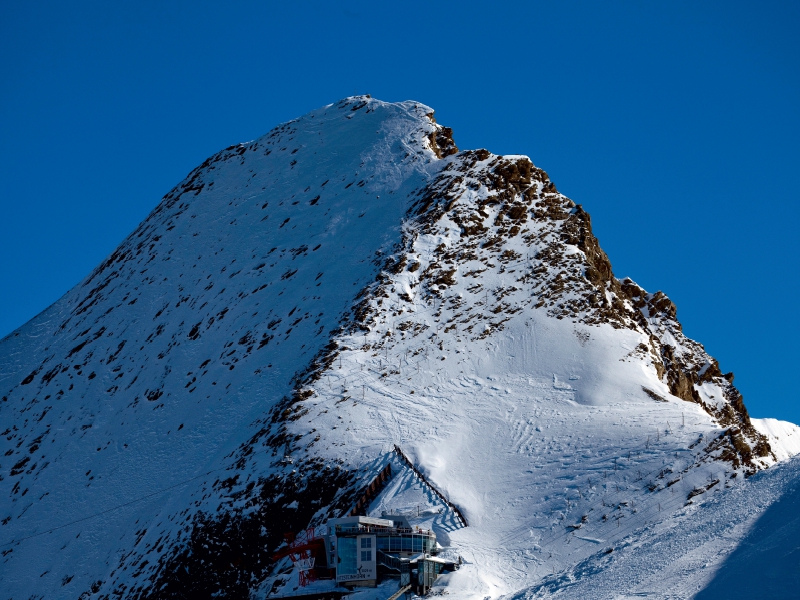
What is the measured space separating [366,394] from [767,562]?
26.6 meters

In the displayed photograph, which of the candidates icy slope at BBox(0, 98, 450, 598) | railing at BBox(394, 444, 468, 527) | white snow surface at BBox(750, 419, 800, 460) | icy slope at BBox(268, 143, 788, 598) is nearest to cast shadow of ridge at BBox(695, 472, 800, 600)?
icy slope at BBox(268, 143, 788, 598)

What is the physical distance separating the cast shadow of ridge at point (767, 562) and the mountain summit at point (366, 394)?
912cm

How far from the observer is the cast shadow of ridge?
30.2 m

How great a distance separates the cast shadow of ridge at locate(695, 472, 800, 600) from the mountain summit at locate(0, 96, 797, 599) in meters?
9.12

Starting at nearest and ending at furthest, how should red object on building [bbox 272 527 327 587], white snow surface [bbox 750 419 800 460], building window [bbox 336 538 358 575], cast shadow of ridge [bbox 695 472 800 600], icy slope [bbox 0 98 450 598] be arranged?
cast shadow of ridge [bbox 695 472 800 600] → building window [bbox 336 538 358 575] → red object on building [bbox 272 527 327 587] → icy slope [bbox 0 98 450 598] → white snow surface [bbox 750 419 800 460]

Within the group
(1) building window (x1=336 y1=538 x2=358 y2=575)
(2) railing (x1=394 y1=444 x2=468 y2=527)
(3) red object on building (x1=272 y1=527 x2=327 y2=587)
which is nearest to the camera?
(1) building window (x1=336 y1=538 x2=358 y2=575)

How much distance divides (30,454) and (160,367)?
33.4 ft

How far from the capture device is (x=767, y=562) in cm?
3173

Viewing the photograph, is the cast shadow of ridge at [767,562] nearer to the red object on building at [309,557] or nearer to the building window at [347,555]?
the building window at [347,555]

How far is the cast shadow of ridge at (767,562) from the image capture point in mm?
30153

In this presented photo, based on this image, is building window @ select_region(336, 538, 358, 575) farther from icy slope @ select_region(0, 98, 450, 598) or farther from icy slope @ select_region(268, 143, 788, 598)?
icy slope @ select_region(0, 98, 450, 598)

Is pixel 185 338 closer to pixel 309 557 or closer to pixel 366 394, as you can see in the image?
pixel 366 394

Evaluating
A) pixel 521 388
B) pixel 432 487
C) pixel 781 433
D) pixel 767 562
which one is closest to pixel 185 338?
pixel 521 388

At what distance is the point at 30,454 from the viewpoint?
6981cm
